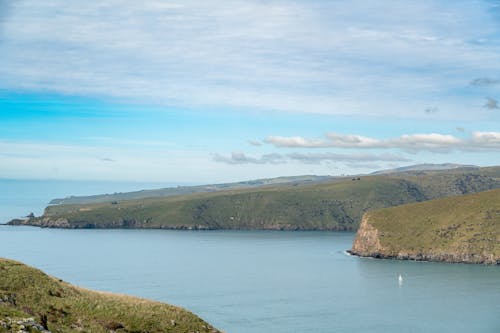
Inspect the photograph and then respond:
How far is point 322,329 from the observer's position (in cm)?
12194

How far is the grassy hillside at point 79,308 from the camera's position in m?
44.5

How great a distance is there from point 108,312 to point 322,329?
81.2 metres

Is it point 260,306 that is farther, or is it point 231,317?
point 260,306

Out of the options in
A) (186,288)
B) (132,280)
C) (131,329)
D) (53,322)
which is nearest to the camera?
(53,322)

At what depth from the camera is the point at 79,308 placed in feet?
155

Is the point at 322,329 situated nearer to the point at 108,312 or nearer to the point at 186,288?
the point at 186,288

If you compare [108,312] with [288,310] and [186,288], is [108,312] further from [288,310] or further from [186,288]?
[186,288]

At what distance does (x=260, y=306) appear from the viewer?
146000mm

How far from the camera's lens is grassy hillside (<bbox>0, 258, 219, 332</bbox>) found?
4447 cm

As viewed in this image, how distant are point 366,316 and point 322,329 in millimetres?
19896

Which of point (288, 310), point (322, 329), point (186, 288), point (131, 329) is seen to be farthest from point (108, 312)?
point (186, 288)

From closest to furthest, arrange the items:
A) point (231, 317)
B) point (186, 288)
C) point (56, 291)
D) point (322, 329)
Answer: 1. point (56, 291)
2. point (322, 329)
3. point (231, 317)
4. point (186, 288)

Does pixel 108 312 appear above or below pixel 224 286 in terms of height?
above

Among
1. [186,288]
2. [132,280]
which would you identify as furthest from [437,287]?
[132,280]
